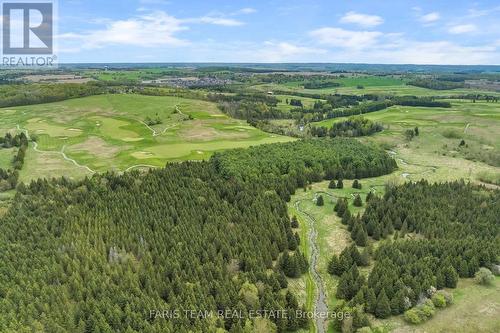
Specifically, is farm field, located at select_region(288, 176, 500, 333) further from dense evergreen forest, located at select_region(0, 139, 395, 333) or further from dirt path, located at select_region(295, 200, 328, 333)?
dense evergreen forest, located at select_region(0, 139, 395, 333)

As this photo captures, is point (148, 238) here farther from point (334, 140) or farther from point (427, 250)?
point (334, 140)

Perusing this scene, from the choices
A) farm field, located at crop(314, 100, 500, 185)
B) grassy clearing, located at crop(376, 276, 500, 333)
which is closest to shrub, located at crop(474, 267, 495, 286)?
grassy clearing, located at crop(376, 276, 500, 333)

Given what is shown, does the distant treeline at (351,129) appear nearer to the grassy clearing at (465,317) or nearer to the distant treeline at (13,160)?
the distant treeline at (13,160)

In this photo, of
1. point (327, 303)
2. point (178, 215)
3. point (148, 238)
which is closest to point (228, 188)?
point (178, 215)

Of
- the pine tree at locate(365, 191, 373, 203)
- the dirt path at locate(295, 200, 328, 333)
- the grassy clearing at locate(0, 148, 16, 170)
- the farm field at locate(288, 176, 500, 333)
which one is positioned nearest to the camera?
the farm field at locate(288, 176, 500, 333)

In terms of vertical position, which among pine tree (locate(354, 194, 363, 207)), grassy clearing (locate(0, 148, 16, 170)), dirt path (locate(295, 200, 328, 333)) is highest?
grassy clearing (locate(0, 148, 16, 170))

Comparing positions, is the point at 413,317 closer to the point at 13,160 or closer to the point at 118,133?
the point at 13,160
